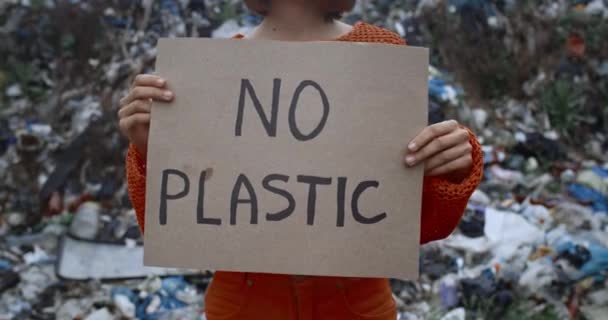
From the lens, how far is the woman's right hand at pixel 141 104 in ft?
3.38

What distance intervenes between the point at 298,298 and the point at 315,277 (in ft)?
0.16

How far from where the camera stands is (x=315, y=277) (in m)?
1.13

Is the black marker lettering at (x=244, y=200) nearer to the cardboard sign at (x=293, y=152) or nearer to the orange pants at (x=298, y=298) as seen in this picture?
the cardboard sign at (x=293, y=152)

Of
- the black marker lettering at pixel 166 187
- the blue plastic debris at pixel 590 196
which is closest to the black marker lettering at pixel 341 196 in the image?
the black marker lettering at pixel 166 187

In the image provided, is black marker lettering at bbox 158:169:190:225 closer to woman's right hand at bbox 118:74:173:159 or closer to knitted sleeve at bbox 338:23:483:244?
woman's right hand at bbox 118:74:173:159

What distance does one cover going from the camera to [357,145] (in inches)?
40.6

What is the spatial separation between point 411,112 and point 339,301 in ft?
1.19

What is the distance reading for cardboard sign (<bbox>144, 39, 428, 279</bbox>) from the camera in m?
1.03

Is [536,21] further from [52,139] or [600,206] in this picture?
[52,139]

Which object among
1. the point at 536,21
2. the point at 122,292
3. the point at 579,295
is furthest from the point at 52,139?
the point at 536,21

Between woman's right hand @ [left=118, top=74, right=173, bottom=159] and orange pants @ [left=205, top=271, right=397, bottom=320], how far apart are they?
0.30m

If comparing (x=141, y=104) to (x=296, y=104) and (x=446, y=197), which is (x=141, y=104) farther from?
(x=446, y=197)

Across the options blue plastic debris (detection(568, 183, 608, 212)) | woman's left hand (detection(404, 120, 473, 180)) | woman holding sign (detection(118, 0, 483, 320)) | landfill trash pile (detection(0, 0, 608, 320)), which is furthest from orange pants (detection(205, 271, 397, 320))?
blue plastic debris (detection(568, 183, 608, 212))

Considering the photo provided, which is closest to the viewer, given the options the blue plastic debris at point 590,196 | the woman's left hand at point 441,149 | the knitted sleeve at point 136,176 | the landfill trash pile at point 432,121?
the woman's left hand at point 441,149
